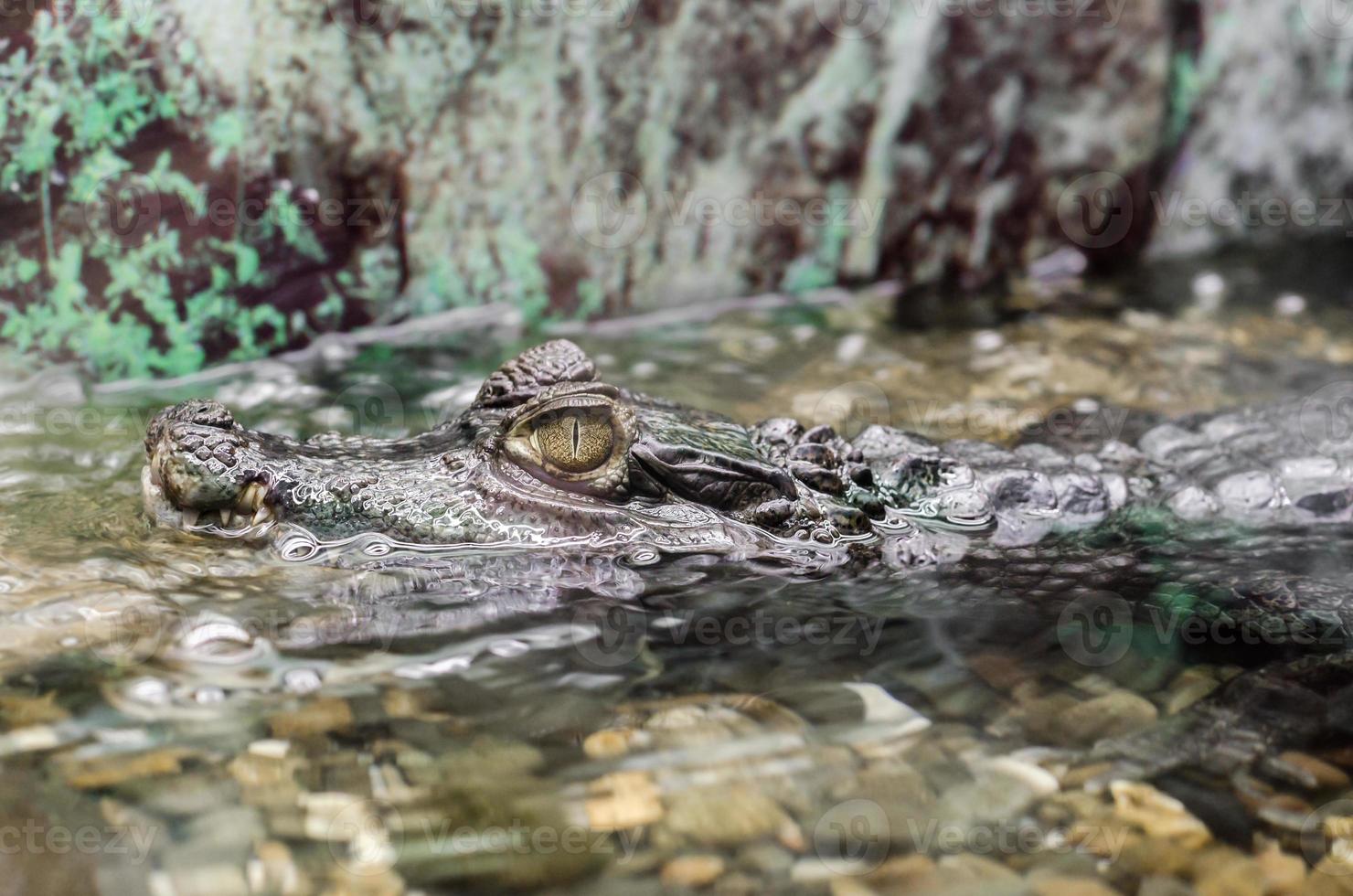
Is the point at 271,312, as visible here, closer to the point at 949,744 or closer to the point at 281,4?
the point at 281,4

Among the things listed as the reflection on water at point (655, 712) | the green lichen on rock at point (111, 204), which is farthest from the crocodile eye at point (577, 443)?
the green lichen on rock at point (111, 204)

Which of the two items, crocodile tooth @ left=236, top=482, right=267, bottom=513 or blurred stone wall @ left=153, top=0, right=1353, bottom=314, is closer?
crocodile tooth @ left=236, top=482, right=267, bottom=513

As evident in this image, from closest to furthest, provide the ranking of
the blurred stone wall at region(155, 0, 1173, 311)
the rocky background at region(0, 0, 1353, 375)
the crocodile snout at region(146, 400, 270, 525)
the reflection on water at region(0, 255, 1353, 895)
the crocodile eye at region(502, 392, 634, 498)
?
1. the reflection on water at region(0, 255, 1353, 895)
2. the crocodile snout at region(146, 400, 270, 525)
3. the crocodile eye at region(502, 392, 634, 498)
4. the rocky background at region(0, 0, 1353, 375)
5. the blurred stone wall at region(155, 0, 1173, 311)

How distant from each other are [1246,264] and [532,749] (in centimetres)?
542

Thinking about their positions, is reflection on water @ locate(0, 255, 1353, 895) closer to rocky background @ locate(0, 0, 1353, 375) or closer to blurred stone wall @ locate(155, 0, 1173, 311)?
rocky background @ locate(0, 0, 1353, 375)

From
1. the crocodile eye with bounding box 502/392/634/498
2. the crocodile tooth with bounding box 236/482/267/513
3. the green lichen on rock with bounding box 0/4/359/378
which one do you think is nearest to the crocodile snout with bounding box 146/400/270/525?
the crocodile tooth with bounding box 236/482/267/513

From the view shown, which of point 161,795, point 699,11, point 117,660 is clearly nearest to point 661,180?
point 699,11

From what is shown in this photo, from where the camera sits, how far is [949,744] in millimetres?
2363

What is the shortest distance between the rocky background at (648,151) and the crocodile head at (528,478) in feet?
5.22

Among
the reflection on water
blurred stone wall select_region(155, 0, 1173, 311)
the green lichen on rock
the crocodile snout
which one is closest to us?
the reflection on water

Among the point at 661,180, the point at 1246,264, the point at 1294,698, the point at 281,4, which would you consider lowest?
the point at 1294,698

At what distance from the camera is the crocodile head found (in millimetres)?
2783

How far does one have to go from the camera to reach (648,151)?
5.08 metres

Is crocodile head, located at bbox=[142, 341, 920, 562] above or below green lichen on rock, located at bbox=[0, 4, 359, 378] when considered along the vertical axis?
below
